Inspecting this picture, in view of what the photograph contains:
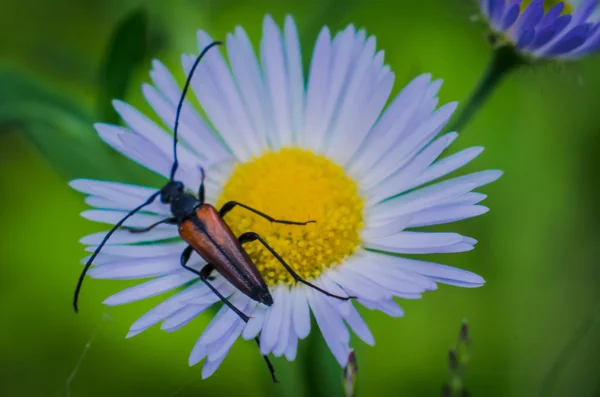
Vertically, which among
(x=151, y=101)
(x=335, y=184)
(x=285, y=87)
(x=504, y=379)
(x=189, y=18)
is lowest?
Answer: (x=504, y=379)

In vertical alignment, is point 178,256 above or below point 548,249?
above

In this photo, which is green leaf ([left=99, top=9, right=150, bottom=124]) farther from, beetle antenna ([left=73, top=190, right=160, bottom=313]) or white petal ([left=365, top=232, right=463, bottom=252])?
white petal ([left=365, top=232, right=463, bottom=252])

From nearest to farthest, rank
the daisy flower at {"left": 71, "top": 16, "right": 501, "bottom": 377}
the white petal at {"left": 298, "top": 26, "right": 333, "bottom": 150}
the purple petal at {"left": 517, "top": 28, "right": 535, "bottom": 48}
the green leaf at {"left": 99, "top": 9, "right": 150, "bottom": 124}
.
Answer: the daisy flower at {"left": 71, "top": 16, "right": 501, "bottom": 377}, the purple petal at {"left": 517, "top": 28, "right": 535, "bottom": 48}, the white petal at {"left": 298, "top": 26, "right": 333, "bottom": 150}, the green leaf at {"left": 99, "top": 9, "right": 150, "bottom": 124}

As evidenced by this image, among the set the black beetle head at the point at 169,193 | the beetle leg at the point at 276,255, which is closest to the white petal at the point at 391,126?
the beetle leg at the point at 276,255

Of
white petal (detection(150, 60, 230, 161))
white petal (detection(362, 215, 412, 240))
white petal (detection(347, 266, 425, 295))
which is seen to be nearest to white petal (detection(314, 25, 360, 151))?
white petal (detection(150, 60, 230, 161))

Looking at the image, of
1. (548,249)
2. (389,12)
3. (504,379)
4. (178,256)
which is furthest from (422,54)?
(178,256)

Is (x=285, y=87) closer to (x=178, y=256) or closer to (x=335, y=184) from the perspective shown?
(x=335, y=184)
